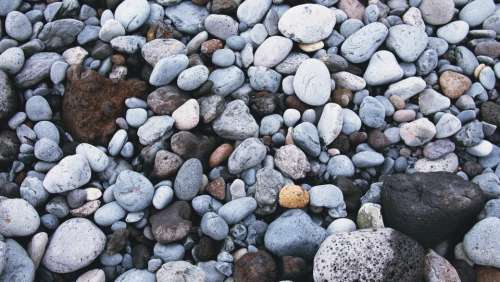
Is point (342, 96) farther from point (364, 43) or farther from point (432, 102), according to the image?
point (432, 102)

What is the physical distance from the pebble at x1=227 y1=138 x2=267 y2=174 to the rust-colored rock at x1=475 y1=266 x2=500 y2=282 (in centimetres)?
94

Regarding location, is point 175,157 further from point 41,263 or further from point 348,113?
point 348,113

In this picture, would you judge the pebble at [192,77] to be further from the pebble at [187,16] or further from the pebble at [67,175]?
the pebble at [67,175]

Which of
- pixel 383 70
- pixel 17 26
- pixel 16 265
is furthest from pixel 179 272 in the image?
pixel 17 26

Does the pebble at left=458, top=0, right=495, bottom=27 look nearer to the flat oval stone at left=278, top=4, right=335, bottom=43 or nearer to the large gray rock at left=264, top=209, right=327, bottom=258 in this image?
the flat oval stone at left=278, top=4, right=335, bottom=43

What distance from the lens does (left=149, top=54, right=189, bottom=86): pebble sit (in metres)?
2.10

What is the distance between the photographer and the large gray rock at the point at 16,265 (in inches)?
65.4

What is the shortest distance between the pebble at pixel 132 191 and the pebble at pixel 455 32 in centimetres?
161

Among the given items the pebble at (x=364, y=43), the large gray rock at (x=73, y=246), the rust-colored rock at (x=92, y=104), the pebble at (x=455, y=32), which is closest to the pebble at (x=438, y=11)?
the pebble at (x=455, y=32)

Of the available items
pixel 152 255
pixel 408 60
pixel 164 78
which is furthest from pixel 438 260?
pixel 164 78

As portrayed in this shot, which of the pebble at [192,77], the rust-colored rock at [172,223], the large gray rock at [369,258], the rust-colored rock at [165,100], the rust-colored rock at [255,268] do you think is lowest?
the rust-colored rock at [255,268]

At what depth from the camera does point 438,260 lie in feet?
5.84

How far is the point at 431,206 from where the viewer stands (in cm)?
182

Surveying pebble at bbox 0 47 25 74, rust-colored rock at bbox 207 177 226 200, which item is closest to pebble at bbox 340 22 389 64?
rust-colored rock at bbox 207 177 226 200
